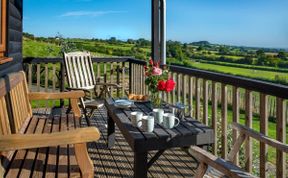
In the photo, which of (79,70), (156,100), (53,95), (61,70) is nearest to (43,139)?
(156,100)

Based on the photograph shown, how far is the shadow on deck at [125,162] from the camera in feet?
10.3

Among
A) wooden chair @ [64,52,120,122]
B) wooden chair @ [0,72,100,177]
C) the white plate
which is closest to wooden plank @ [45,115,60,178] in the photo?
wooden chair @ [0,72,100,177]

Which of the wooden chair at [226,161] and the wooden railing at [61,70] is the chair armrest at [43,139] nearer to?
the wooden chair at [226,161]

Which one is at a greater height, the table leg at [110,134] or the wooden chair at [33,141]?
the wooden chair at [33,141]

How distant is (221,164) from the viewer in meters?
1.51

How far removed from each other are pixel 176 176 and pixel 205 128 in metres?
0.73

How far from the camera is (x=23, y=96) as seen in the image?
326cm

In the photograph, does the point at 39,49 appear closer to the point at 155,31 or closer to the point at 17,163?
the point at 155,31

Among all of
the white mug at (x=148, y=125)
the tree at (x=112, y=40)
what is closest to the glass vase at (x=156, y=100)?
the white mug at (x=148, y=125)

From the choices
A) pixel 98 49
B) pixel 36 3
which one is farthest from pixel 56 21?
pixel 98 49

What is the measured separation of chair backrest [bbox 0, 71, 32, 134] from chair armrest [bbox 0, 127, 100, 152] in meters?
0.45

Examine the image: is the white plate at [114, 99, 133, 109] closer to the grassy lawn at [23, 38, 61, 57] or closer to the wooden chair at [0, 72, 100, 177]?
the wooden chair at [0, 72, 100, 177]

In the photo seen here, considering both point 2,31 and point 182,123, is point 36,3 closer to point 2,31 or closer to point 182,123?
point 2,31

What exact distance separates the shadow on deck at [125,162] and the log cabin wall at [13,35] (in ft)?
4.68
